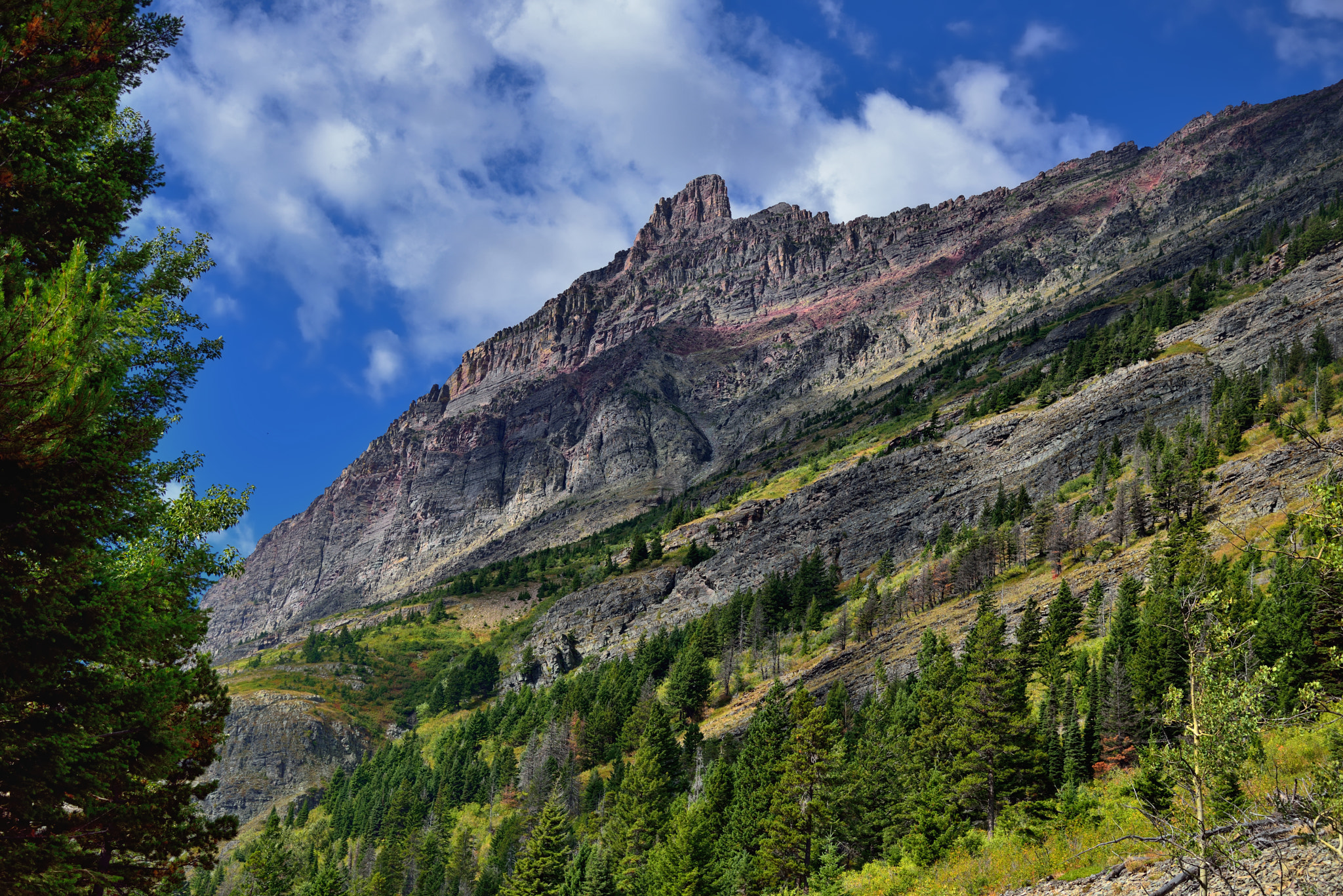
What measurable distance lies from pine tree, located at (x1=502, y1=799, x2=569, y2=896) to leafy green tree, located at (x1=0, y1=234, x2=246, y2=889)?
35.8 meters

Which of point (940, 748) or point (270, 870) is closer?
point (270, 870)

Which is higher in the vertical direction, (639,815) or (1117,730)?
(1117,730)

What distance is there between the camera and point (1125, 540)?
84375mm

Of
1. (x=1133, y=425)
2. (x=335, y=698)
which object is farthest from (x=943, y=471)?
(x=335, y=698)

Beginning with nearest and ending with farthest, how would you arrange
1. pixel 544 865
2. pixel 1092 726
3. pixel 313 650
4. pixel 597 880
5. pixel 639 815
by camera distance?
pixel 597 880
pixel 1092 726
pixel 544 865
pixel 639 815
pixel 313 650

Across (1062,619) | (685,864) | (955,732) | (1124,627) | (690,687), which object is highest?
(690,687)

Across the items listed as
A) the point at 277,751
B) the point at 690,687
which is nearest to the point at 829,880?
the point at 690,687

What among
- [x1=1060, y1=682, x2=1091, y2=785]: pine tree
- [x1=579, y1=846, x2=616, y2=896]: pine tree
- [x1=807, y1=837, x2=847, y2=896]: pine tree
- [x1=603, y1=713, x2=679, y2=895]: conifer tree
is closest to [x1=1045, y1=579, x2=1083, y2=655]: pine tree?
[x1=1060, y1=682, x2=1091, y2=785]: pine tree

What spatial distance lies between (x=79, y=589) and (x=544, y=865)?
41.6 m

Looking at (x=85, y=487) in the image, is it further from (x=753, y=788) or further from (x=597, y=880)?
(x=753, y=788)

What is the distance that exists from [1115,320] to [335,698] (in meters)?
194

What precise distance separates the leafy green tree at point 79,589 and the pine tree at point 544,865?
35810 millimetres

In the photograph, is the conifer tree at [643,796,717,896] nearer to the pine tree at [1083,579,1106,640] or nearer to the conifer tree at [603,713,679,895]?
the conifer tree at [603,713,679,895]

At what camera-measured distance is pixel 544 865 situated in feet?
149
